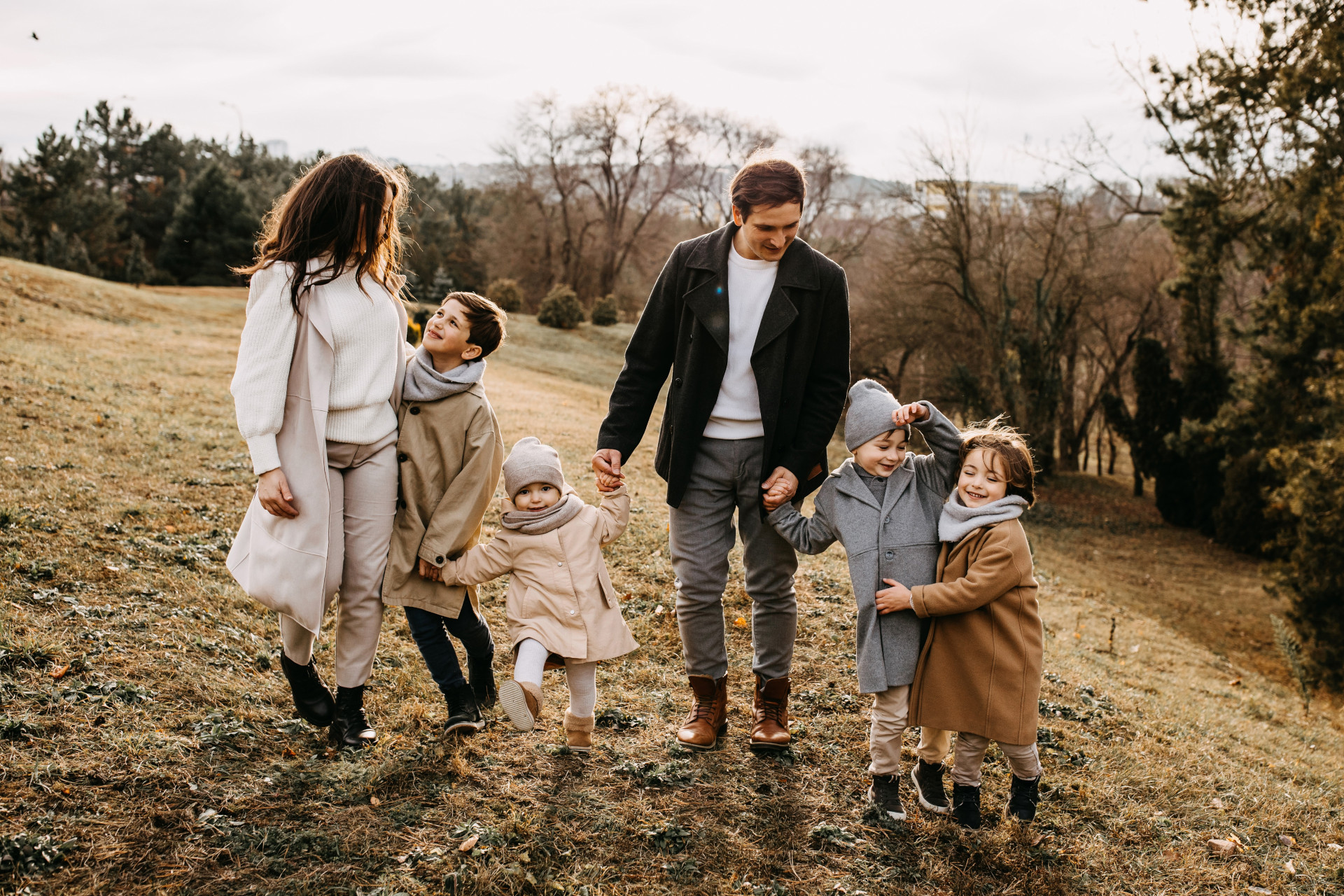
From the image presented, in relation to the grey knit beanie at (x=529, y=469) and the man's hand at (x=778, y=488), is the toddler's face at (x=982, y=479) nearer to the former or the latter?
the man's hand at (x=778, y=488)

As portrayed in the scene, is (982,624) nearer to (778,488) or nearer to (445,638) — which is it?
(778,488)

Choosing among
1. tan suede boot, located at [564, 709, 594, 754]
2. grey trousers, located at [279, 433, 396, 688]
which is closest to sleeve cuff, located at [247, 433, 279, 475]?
grey trousers, located at [279, 433, 396, 688]

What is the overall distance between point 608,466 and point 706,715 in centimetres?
114

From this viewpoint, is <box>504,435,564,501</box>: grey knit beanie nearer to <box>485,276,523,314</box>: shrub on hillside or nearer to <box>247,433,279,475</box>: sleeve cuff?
<box>247,433,279,475</box>: sleeve cuff

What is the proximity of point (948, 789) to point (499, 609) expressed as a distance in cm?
283

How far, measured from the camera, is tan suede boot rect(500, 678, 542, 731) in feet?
9.20

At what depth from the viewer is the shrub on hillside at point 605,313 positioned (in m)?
30.6

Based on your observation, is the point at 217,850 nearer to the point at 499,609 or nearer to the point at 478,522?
the point at 478,522

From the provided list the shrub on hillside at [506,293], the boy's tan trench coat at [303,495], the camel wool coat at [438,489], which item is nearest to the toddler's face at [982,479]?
the camel wool coat at [438,489]

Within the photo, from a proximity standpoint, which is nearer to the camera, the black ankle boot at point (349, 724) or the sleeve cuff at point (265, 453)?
the sleeve cuff at point (265, 453)

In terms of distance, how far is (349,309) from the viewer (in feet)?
9.81

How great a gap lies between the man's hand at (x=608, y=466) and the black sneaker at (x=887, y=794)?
57.5 inches

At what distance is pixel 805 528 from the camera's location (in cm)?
322

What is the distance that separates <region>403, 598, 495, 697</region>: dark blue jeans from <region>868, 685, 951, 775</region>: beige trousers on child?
156cm
